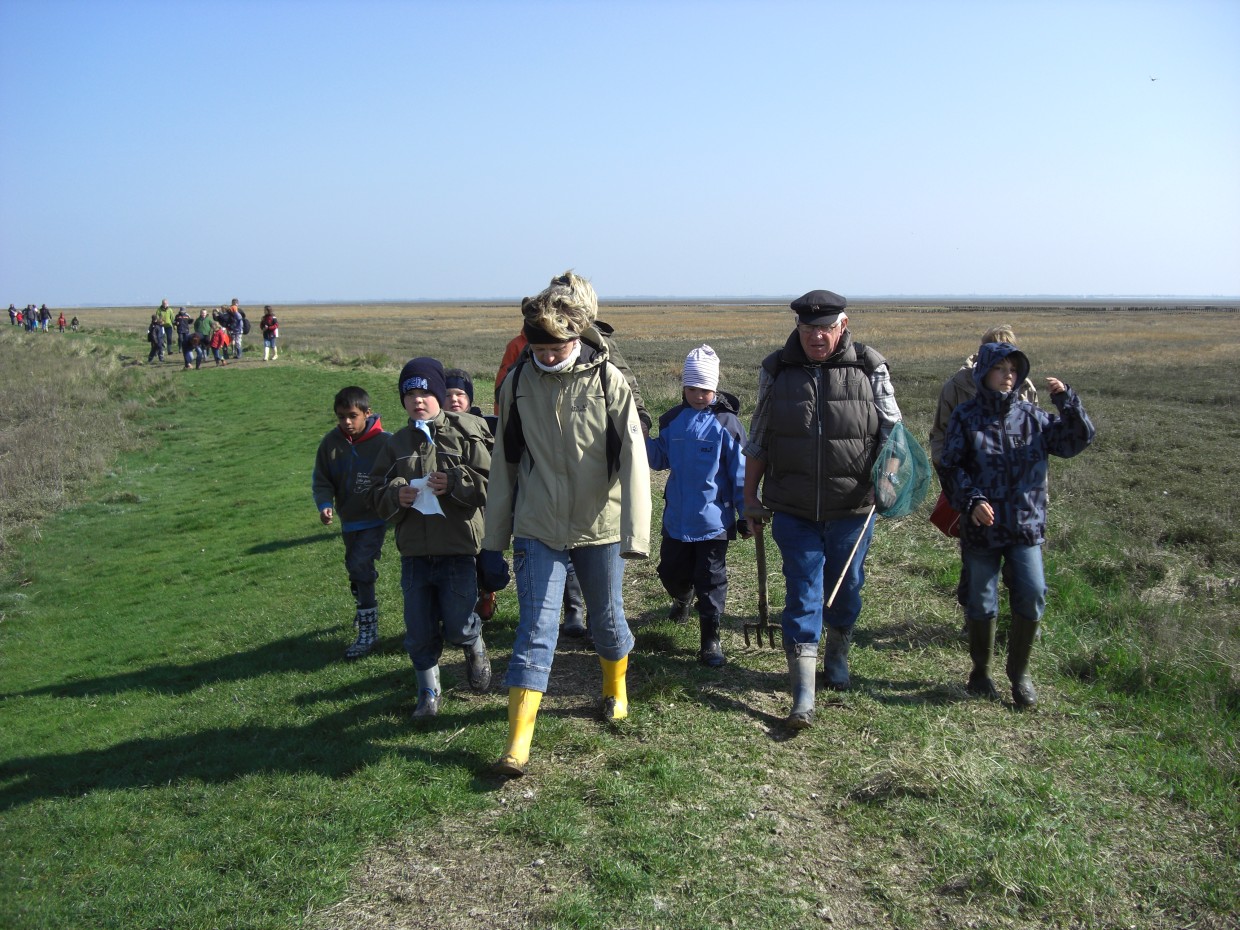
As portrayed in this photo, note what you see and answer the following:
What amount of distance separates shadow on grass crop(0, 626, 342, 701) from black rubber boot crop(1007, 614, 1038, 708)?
4445 mm

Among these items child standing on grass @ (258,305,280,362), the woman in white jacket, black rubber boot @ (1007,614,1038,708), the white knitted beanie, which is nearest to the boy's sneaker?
the woman in white jacket

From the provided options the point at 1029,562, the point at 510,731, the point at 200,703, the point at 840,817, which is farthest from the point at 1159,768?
the point at 200,703

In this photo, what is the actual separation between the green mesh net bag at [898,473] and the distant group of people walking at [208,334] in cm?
2777

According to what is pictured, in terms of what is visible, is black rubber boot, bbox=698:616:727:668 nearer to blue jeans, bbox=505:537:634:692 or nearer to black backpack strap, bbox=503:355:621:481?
blue jeans, bbox=505:537:634:692

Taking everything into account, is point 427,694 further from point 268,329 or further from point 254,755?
point 268,329

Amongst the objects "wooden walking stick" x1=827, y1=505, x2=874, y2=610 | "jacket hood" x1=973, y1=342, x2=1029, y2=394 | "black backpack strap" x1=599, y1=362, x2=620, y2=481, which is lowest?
"wooden walking stick" x1=827, y1=505, x2=874, y2=610

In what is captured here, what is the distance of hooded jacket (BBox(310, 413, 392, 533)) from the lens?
641 centimetres

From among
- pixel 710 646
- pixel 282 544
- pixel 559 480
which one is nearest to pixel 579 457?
pixel 559 480

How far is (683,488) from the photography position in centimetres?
555

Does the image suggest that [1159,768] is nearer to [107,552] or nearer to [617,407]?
[617,407]

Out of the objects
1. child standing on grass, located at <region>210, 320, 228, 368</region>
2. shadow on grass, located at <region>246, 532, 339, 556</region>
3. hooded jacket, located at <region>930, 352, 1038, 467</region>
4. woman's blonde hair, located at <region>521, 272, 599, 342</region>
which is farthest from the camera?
child standing on grass, located at <region>210, 320, 228, 368</region>

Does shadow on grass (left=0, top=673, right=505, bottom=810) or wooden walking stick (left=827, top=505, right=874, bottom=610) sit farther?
wooden walking stick (left=827, top=505, right=874, bottom=610)

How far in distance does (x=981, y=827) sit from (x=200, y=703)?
5.10 m

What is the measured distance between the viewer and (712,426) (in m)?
5.59
